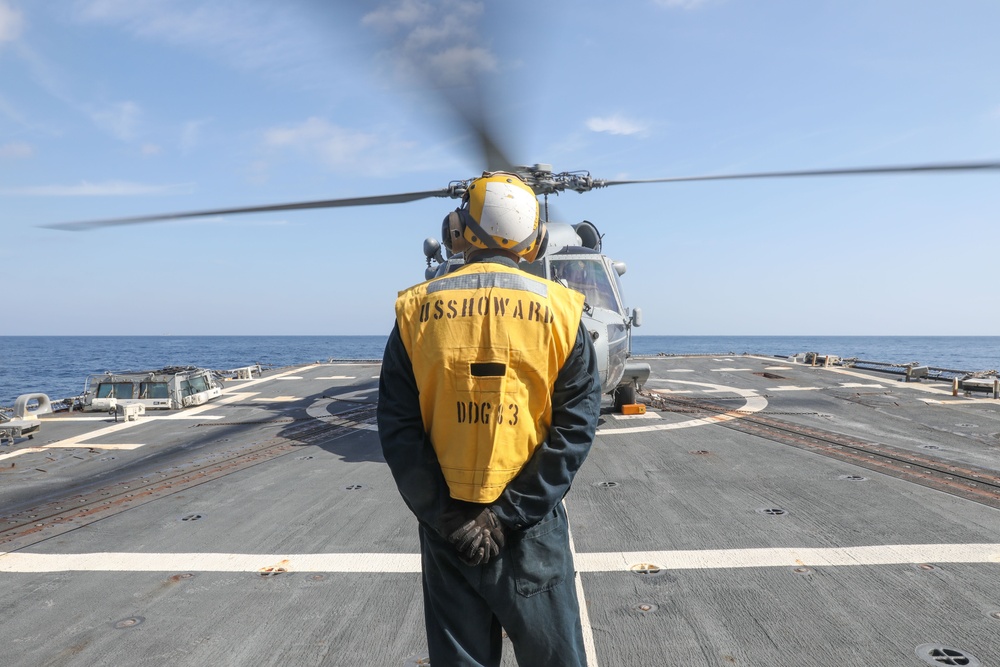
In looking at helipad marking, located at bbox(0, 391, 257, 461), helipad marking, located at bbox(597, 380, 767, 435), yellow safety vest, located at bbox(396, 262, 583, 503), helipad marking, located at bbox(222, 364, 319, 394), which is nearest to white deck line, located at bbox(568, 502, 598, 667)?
yellow safety vest, located at bbox(396, 262, 583, 503)

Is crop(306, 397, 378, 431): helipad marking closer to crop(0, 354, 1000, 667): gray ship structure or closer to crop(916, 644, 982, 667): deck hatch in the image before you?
crop(0, 354, 1000, 667): gray ship structure

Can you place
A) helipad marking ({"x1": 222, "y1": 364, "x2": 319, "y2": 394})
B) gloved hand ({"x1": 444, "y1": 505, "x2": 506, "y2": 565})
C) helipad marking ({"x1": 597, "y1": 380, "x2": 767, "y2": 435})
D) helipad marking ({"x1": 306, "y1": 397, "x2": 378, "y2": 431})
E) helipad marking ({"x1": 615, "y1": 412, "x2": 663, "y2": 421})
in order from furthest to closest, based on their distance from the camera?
helipad marking ({"x1": 222, "y1": 364, "x2": 319, "y2": 394}) < helipad marking ({"x1": 615, "y1": 412, "x2": 663, "y2": 421}) < helipad marking ({"x1": 306, "y1": 397, "x2": 378, "y2": 431}) < helipad marking ({"x1": 597, "y1": 380, "x2": 767, "y2": 435}) < gloved hand ({"x1": 444, "y1": 505, "x2": 506, "y2": 565})

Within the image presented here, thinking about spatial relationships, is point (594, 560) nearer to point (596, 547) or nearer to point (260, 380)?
point (596, 547)

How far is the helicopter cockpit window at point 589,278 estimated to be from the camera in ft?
31.1

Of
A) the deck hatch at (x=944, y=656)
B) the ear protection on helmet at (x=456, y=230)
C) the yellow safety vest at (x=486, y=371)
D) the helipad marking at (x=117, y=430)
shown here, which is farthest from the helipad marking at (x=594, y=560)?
the helipad marking at (x=117, y=430)

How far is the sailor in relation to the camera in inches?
79.9

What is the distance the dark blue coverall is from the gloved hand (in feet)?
0.13

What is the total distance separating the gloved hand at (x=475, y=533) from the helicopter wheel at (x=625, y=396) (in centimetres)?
993

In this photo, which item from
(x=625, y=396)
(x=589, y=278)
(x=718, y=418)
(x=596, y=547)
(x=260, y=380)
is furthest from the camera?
(x=260, y=380)

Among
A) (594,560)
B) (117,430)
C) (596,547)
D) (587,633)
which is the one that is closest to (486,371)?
(587,633)

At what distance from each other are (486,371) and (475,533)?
0.55 metres

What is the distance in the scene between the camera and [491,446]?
2.02 meters

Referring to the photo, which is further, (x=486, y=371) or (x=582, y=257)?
(x=582, y=257)

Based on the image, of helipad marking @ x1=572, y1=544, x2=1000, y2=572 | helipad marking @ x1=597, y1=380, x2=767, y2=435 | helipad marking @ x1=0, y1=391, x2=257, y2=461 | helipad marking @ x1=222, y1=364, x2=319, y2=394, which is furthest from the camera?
helipad marking @ x1=222, y1=364, x2=319, y2=394
